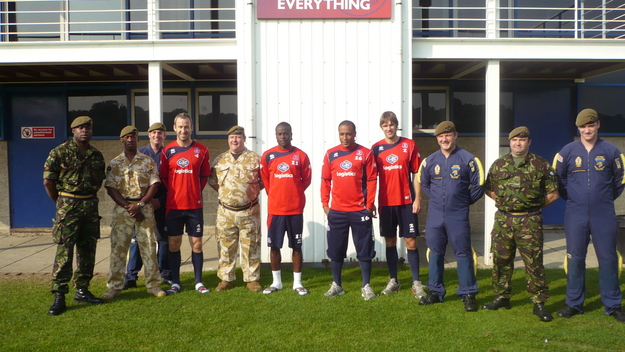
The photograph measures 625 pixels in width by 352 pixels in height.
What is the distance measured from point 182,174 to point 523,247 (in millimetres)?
3454

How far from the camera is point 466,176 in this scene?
479 centimetres

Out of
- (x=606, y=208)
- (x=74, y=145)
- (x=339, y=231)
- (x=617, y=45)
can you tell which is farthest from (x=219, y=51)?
(x=617, y=45)

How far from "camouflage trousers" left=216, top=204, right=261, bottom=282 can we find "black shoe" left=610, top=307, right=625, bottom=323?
347cm

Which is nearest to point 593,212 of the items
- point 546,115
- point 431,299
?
point 431,299

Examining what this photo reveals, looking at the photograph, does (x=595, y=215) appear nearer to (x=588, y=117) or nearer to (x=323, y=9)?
(x=588, y=117)

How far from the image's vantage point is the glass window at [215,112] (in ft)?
30.7

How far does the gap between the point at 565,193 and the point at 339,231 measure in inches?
86.2

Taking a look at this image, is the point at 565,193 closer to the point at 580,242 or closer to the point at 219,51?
the point at 580,242

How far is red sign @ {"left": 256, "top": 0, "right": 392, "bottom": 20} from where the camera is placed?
6617 millimetres

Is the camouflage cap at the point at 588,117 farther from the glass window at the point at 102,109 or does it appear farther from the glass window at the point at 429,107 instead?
the glass window at the point at 102,109

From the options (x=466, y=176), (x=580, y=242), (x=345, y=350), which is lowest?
(x=345, y=350)

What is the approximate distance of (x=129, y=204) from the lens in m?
5.12

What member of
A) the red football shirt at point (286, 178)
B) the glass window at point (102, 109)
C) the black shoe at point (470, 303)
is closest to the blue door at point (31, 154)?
the glass window at point (102, 109)

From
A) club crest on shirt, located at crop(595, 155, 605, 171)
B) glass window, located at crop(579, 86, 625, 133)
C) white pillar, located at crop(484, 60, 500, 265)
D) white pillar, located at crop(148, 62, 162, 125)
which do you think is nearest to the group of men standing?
club crest on shirt, located at crop(595, 155, 605, 171)
